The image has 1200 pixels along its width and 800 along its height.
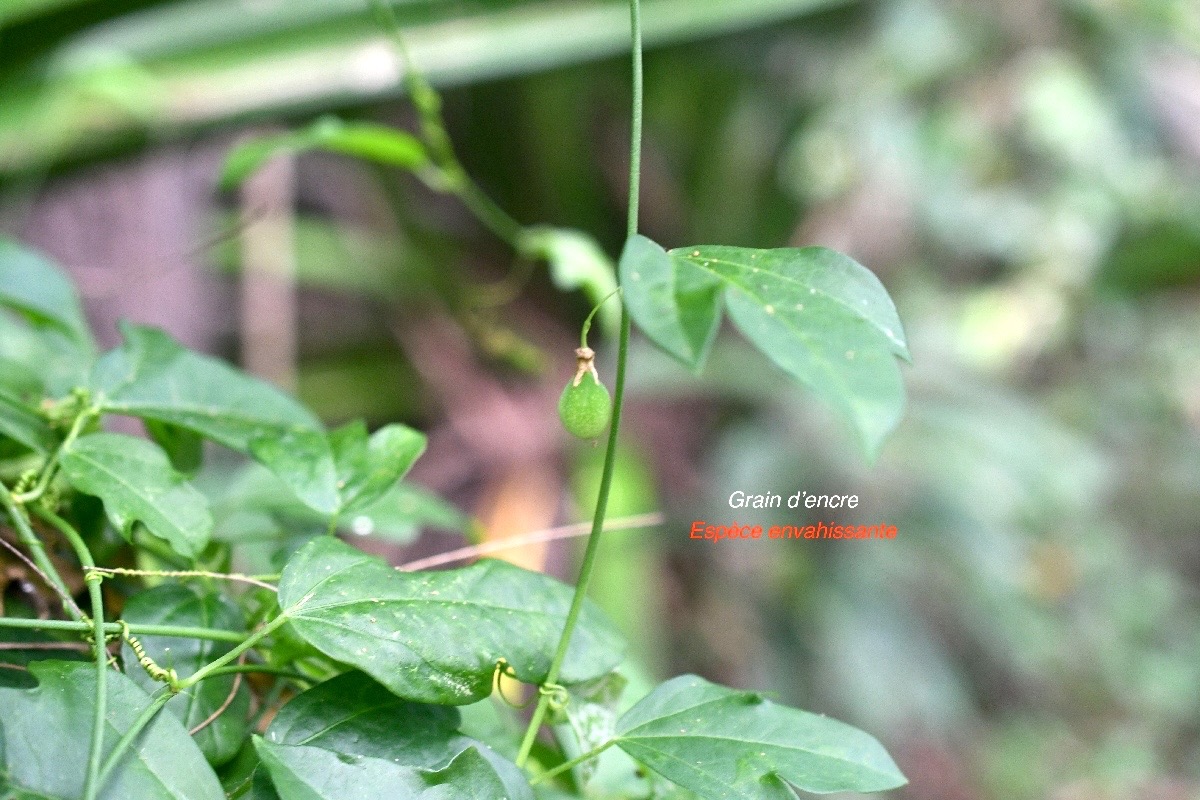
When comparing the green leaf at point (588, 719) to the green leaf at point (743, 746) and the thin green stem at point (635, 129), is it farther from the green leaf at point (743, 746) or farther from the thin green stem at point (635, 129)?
the thin green stem at point (635, 129)

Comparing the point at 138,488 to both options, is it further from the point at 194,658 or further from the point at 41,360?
the point at 41,360

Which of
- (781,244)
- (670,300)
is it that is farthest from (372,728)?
(781,244)

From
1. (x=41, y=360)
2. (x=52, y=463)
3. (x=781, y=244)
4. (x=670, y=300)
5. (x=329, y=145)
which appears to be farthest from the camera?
(x=781, y=244)

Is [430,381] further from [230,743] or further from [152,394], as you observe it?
[230,743]

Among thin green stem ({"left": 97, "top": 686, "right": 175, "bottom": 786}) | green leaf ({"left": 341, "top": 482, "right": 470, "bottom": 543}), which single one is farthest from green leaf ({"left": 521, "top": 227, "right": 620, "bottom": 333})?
thin green stem ({"left": 97, "top": 686, "right": 175, "bottom": 786})

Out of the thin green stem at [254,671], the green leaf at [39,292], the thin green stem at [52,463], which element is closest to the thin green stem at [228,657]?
the thin green stem at [254,671]

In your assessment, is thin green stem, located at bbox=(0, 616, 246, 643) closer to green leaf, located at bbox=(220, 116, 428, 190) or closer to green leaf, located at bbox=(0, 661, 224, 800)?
green leaf, located at bbox=(0, 661, 224, 800)

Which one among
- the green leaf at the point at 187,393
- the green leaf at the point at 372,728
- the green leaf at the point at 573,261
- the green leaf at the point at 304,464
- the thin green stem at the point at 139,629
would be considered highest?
the green leaf at the point at 573,261
